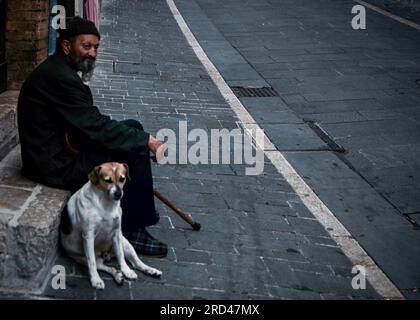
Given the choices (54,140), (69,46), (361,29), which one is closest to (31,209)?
(54,140)

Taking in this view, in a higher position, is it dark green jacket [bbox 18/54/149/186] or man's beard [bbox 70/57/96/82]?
man's beard [bbox 70/57/96/82]

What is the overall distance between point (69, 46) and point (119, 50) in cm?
665

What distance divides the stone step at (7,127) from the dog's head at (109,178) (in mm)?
1642

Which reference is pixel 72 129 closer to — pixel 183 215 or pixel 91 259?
pixel 91 259

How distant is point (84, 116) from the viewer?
4.63m

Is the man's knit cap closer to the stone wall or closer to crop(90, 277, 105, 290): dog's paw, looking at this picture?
crop(90, 277, 105, 290): dog's paw

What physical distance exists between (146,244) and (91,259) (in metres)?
0.63

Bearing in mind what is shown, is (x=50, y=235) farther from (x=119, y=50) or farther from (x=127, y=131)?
(x=119, y=50)

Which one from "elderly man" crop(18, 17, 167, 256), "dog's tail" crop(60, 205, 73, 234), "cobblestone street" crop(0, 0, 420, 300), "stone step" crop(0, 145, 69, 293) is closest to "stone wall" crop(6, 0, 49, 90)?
"cobblestone street" crop(0, 0, 420, 300)

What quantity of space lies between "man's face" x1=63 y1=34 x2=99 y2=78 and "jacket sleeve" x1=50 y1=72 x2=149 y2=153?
0.15 m

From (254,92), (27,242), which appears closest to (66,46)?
(27,242)

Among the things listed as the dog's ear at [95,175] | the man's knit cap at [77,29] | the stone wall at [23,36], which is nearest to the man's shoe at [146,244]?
→ the dog's ear at [95,175]

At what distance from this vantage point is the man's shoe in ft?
16.4

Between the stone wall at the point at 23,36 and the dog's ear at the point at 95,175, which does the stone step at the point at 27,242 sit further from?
the stone wall at the point at 23,36
